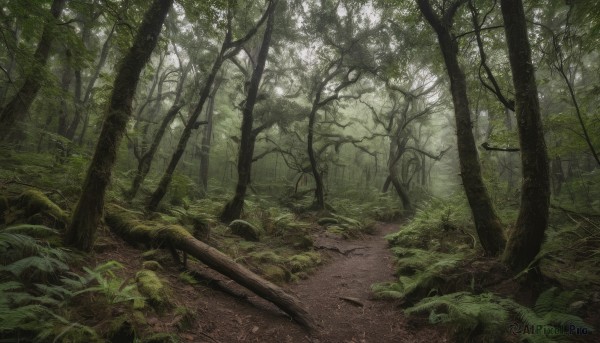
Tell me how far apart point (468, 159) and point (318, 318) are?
4.51m

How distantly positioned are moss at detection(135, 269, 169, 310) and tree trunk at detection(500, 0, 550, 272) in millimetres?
5405

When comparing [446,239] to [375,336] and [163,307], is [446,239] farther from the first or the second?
[163,307]

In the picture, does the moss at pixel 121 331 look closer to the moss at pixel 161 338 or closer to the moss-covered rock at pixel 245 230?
the moss at pixel 161 338

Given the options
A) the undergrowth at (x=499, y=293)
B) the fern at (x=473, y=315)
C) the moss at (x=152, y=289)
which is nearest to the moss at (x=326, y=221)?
the undergrowth at (x=499, y=293)

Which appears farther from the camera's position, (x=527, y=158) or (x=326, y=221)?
(x=326, y=221)

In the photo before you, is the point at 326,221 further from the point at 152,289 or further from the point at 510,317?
the point at 152,289

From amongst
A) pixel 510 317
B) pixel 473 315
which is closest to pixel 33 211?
pixel 473 315

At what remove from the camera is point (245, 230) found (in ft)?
31.9

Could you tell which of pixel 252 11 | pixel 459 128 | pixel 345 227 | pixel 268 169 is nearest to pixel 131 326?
pixel 459 128

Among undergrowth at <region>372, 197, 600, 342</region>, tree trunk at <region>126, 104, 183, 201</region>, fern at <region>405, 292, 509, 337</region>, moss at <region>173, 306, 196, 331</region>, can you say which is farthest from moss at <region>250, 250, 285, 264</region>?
tree trunk at <region>126, 104, 183, 201</region>

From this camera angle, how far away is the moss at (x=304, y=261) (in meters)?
7.46

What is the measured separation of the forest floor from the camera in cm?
419

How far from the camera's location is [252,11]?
48.3 ft

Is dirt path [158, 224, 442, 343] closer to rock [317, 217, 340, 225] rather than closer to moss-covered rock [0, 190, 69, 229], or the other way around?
moss-covered rock [0, 190, 69, 229]
